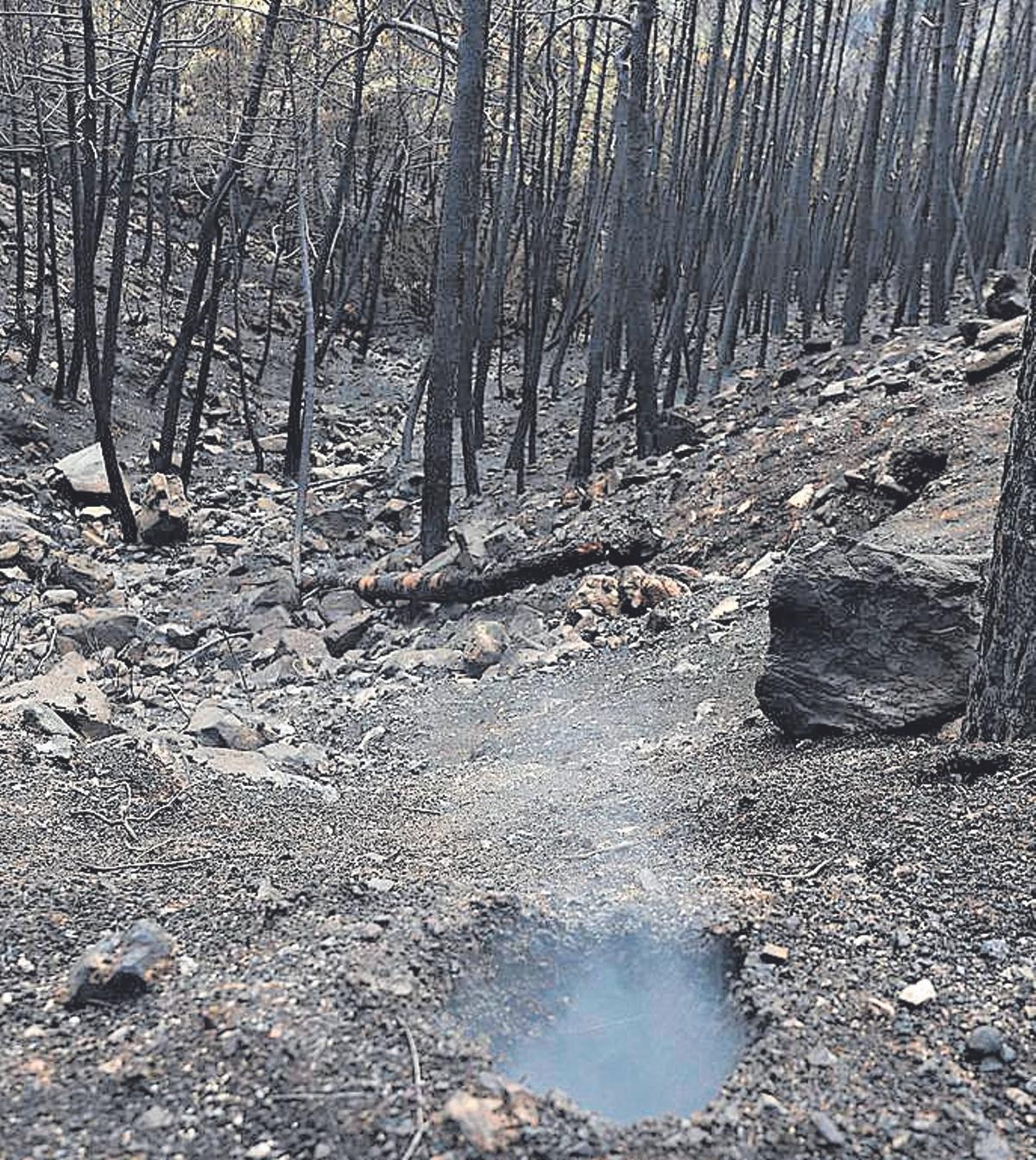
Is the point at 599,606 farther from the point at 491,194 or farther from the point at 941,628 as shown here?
the point at 491,194

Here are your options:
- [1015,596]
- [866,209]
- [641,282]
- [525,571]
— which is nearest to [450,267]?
[525,571]

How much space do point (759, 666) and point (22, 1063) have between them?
3.72 m

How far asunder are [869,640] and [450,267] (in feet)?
17.6

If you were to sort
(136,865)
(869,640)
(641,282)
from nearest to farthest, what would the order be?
(136,865) < (869,640) < (641,282)

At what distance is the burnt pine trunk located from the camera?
9.74ft

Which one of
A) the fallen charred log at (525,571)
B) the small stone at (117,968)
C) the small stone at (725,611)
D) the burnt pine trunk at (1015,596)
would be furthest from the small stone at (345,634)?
the small stone at (117,968)

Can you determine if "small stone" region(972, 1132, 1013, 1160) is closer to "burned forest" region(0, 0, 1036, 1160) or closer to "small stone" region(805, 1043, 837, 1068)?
"burned forest" region(0, 0, 1036, 1160)

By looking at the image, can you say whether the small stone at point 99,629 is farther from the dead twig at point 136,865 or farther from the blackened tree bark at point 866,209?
the blackened tree bark at point 866,209

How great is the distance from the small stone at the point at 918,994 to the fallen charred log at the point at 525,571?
5000 millimetres

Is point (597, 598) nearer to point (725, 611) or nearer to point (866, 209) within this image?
point (725, 611)

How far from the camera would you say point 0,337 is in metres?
14.4

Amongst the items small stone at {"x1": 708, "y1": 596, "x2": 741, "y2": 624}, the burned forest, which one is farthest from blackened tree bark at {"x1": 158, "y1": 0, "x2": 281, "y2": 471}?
small stone at {"x1": 708, "y1": 596, "x2": 741, "y2": 624}

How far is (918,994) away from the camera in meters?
2.09

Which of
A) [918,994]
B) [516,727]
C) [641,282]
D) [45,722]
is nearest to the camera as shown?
[918,994]
